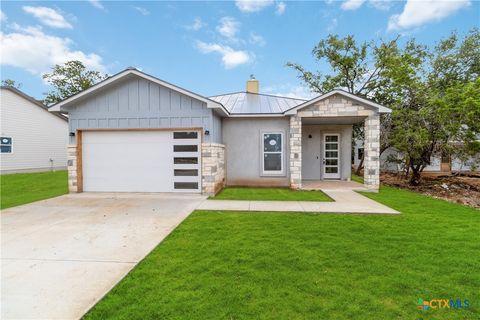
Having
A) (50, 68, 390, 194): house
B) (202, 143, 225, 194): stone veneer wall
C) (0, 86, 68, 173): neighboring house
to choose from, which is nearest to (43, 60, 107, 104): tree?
(0, 86, 68, 173): neighboring house

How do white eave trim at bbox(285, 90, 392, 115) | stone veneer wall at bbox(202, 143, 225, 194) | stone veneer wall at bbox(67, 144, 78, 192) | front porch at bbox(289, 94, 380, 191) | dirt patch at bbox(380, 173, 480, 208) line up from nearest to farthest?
stone veneer wall at bbox(202, 143, 225, 194) → stone veneer wall at bbox(67, 144, 78, 192) → white eave trim at bbox(285, 90, 392, 115) → front porch at bbox(289, 94, 380, 191) → dirt patch at bbox(380, 173, 480, 208)

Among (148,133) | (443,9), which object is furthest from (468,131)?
(148,133)

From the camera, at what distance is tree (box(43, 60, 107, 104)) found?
29031 millimetres

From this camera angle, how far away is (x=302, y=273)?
9.87 ft

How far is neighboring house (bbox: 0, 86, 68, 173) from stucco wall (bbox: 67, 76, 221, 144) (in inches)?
355

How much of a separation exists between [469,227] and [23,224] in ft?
31.5

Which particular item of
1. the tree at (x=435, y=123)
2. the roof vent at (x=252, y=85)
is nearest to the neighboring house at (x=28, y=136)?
the roof vent at (x=252, y=85)

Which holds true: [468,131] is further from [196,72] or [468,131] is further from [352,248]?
[196,72]

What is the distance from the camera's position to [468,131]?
10062mm

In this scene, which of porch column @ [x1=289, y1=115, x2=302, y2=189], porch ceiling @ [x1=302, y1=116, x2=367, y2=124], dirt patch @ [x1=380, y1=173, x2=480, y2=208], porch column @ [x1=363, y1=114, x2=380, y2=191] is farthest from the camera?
dirt patch @ [x1=380, y1=173, x2=480, y2=208]

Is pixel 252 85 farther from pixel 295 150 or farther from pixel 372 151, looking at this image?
pixel 372 151

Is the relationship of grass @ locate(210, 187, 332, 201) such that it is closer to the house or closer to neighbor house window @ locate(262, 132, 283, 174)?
the house

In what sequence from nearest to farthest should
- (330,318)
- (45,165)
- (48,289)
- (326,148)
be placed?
(330,318) < (48,289) < (326,148) < (45,165)

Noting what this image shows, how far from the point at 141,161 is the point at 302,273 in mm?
7467
